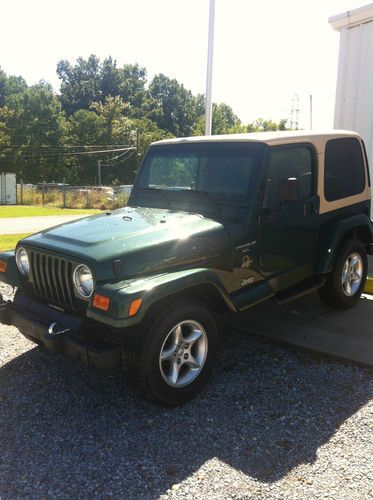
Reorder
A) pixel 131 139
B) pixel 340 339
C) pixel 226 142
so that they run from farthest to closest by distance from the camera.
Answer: pixel 131 139, pixel 340 339, pixel 226 142

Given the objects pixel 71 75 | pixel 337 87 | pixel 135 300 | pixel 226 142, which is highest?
pixel 71 75

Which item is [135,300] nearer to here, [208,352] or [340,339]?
[208,352]

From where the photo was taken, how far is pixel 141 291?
298cm

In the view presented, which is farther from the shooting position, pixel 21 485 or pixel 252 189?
pixel 252 189

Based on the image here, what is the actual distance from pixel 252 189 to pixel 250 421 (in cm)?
185

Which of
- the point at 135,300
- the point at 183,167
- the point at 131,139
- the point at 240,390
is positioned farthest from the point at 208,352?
the point at 131,139

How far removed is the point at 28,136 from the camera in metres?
56.2

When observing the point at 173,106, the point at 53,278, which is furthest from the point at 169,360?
the point at 173,106

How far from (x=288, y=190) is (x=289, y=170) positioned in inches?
17.0

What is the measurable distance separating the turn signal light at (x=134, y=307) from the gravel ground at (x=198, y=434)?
2.76 ft

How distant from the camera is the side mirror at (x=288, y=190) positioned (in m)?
3.89

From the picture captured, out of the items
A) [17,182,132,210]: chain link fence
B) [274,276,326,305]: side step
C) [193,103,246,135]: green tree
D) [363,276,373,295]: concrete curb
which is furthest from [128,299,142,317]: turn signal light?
[193,103,246,135]: green tree

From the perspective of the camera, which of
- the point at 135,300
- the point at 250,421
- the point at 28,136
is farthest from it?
the point at 28,136

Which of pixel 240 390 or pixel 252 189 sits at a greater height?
pixel 252 189
